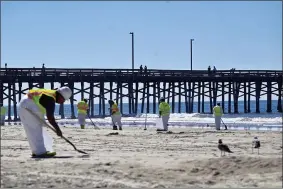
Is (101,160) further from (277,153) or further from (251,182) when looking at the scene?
(277,153)

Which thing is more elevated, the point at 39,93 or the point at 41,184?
the point at 39,93

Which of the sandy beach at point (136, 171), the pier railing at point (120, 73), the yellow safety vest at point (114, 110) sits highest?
the pier railing at point (120, 73)

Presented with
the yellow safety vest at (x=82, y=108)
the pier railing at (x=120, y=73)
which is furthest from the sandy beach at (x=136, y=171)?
the pier railing at (x=120, y=73)

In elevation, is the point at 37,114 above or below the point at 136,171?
above

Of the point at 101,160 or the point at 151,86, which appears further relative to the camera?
the point at 151,86

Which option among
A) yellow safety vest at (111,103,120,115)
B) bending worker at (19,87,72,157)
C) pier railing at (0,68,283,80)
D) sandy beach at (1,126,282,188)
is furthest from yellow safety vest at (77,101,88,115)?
pier railing at (0,68,283,80)

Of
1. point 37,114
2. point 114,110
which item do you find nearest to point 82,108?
point 114,110

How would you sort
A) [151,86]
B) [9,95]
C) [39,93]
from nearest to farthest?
[39,93] < [9,95] < [151,86]

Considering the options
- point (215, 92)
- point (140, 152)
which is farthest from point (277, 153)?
point (215, 92)

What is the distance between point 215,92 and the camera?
172ft

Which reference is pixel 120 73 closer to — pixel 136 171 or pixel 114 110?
pixel 114 110

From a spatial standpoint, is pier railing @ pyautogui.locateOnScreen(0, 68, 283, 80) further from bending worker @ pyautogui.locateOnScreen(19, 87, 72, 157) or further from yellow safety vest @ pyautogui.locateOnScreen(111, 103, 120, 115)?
bending worker @ pyautogui.locateOnScreen(19, 87, 72, 157)

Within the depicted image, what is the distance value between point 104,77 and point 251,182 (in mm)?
37460

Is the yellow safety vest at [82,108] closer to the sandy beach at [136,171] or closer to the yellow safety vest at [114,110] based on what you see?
the yellow safety vest at [114,110]
